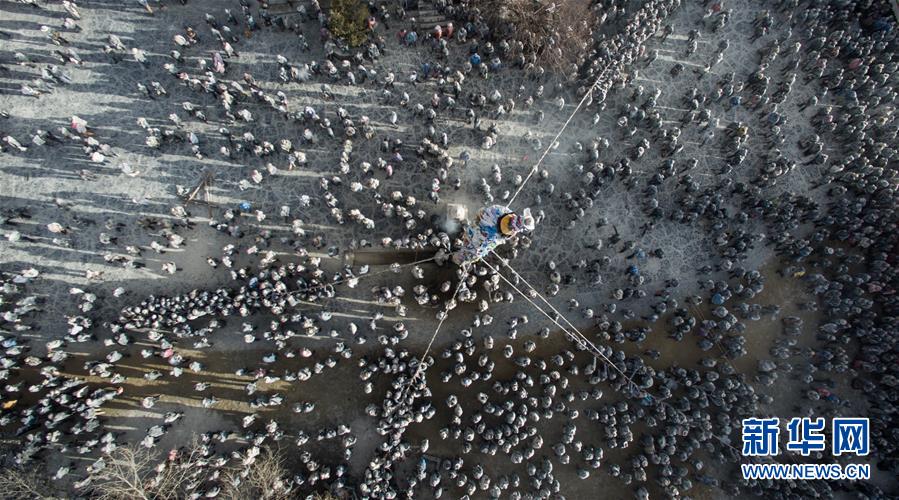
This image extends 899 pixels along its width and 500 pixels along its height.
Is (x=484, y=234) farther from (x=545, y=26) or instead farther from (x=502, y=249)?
(x=545, y=26)

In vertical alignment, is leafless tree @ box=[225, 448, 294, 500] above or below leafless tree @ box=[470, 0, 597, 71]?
below

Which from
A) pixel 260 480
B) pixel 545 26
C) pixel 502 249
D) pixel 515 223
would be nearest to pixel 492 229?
pixel 515 223

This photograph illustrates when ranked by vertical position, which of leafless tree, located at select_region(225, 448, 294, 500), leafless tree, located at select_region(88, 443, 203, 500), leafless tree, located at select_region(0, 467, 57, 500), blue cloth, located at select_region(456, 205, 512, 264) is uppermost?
blue cloth, located at select_region(456, 205, 512, 264)

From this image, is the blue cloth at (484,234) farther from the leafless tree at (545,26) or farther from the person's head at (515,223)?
the leafless tree at (545,26)

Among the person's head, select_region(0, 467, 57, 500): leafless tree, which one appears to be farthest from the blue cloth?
select_region(0, 467, 57, 500): leafless tree

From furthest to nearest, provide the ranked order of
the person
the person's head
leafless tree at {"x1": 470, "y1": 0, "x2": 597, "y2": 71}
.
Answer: leafless tree at {"x1": 470, "y1": 0, "x2": 597, "y2": 71}, the person, the person's head

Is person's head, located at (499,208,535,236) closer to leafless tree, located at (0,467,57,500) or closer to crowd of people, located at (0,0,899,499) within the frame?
crowd of people, located at (0,0,899,499)
